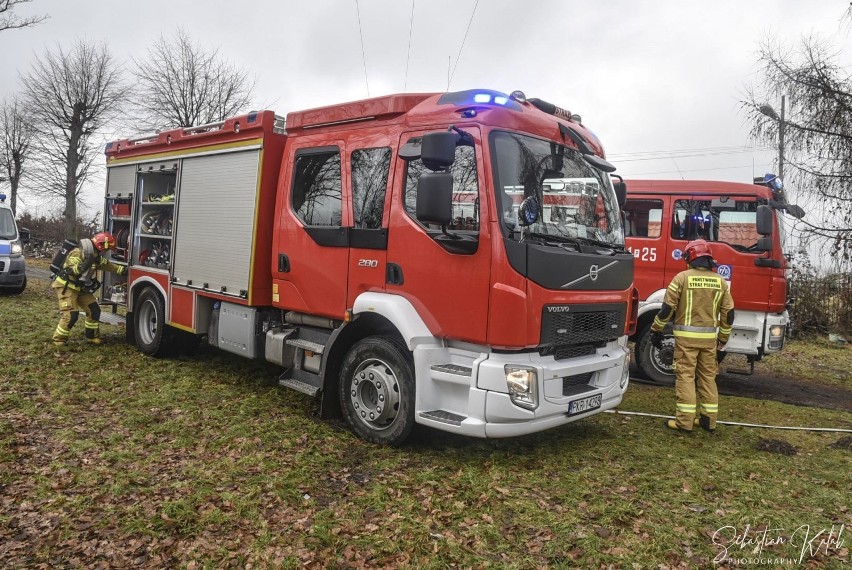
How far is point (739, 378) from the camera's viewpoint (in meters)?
8.87

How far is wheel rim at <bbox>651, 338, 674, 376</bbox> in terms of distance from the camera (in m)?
7.72

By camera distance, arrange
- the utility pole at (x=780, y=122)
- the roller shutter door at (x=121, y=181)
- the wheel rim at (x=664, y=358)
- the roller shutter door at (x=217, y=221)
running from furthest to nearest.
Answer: the utility pole at (x=780, y=122)
the roller shutter door at (x=121, y=181)
the wheel rim at (x=664, y=358)
the roller shutter door at (x=217, y=221)

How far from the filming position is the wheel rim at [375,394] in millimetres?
4695

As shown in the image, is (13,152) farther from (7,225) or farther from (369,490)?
(369,490)

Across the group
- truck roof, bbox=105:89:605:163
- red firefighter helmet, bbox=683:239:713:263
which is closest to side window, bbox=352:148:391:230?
truck roof, bbox=105:89:605:163

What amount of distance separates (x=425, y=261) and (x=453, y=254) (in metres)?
0.28

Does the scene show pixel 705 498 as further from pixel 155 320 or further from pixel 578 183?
pixel 155 320

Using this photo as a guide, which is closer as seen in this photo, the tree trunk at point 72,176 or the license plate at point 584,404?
the license plate at point 584,404

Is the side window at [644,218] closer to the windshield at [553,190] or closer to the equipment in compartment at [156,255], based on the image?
the windshield at [553,190]

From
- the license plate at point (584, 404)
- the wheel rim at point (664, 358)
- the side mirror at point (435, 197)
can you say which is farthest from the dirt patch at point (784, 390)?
the side mirror at point (435, 197)

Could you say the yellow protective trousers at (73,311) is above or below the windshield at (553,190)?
below

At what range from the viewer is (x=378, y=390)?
477 centimetres

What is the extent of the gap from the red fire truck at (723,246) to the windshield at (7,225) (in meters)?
13.2

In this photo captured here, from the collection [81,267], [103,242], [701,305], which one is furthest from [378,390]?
[81,267]
